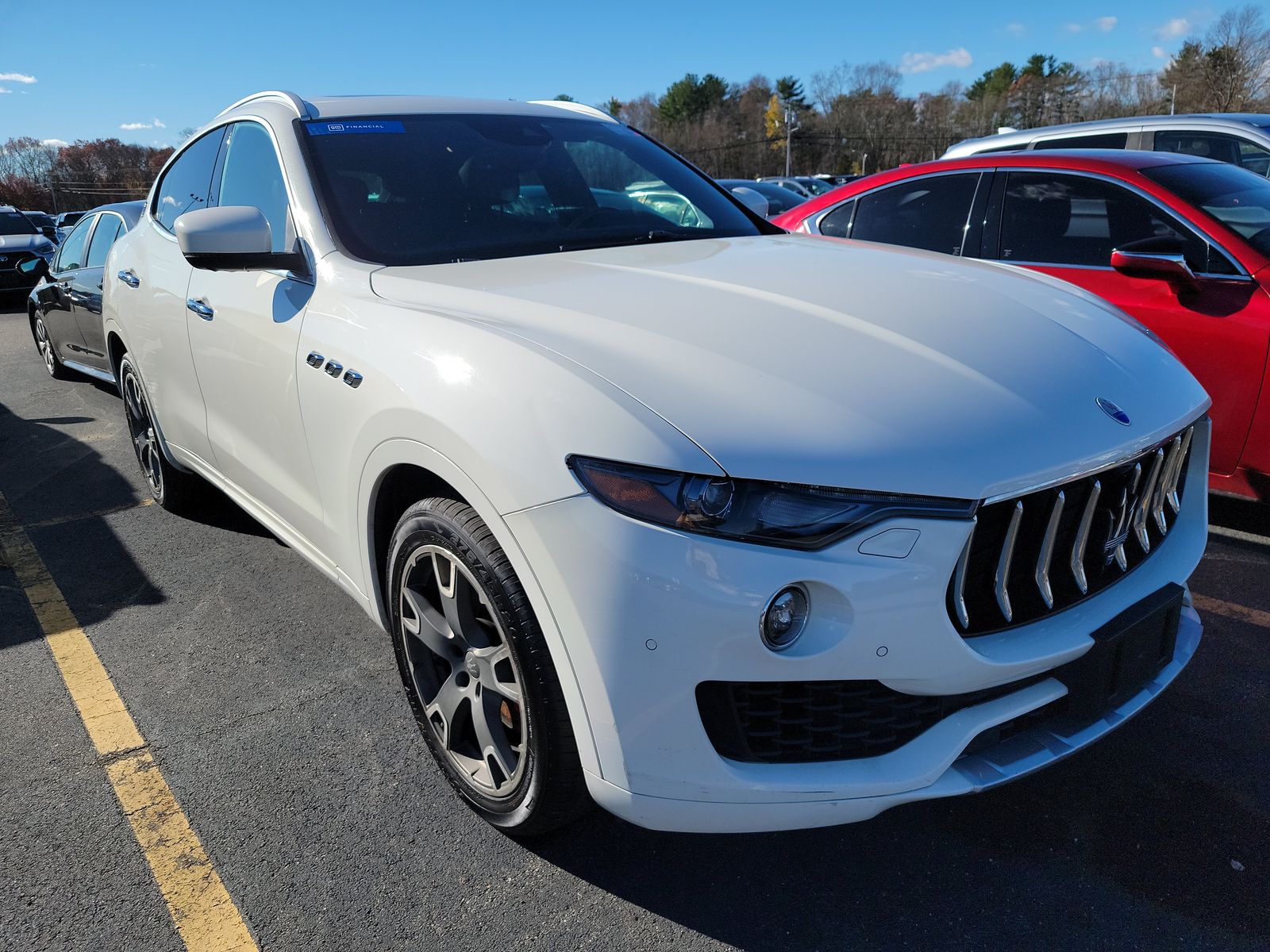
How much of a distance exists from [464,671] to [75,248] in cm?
728

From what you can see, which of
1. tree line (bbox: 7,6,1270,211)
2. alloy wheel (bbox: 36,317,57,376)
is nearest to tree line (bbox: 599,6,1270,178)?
tree line (bbox: 7,6,1270,211)

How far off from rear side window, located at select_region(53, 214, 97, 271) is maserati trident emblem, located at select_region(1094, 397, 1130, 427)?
7755 mm

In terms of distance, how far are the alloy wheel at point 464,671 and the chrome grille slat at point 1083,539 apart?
3.82 feet

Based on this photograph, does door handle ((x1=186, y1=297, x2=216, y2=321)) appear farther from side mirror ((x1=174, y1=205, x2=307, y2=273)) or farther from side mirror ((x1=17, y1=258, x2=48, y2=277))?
side mirror ((x1=17, y1=258, x2=48, y2=277))

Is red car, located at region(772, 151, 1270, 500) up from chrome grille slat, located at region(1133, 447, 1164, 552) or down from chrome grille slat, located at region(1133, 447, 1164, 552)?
up

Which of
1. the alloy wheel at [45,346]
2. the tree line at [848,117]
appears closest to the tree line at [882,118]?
the tree line at [848,117]

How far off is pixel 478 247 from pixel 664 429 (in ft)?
4.26

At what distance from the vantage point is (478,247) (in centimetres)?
→ 273

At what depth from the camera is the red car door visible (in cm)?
368

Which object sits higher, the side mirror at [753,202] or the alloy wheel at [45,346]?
the side mirror at [753,202]

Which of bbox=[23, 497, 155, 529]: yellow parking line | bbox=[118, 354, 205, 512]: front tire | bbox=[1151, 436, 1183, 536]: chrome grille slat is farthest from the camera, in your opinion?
bbox=[23, 497, 155, 529]: yellow parking line

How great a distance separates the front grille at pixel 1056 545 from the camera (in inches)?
69.8

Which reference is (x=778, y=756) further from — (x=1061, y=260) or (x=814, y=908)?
(x=1061, y=260)

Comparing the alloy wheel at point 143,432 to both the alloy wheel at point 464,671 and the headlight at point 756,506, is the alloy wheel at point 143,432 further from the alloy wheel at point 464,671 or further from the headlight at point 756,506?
the headlight at point 756,506
